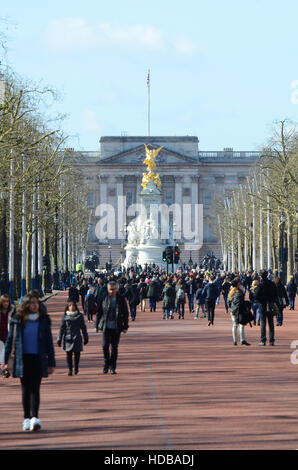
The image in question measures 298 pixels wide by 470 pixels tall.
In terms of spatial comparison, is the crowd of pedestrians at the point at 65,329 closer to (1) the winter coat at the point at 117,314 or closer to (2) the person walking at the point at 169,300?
(1) the winter coat at the point at 117,314

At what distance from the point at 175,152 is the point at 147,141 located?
524cm

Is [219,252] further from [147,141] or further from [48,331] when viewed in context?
[48,331]

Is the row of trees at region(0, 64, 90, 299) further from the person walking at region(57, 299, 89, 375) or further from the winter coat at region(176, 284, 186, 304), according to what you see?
the person walking at region(57, 299, 89, 375)

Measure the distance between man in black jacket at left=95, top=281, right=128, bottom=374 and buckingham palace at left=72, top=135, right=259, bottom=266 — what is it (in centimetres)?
15007

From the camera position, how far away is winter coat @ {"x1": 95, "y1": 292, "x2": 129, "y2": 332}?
21078 mm

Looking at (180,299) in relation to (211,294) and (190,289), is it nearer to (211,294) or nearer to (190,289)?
(211,294)

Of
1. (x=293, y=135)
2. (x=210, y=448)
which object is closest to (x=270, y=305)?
(x=210, y=448)

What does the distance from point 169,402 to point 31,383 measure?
336 centimetres

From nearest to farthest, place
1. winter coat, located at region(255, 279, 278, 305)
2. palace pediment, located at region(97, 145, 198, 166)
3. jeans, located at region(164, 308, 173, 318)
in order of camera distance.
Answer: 1. winter coat, located at region(255, 279, 278, 305)
2. jeans, located at region(164, 308, 173, 318)
3. palace pediment, located at region(97, 145, 198, 166)

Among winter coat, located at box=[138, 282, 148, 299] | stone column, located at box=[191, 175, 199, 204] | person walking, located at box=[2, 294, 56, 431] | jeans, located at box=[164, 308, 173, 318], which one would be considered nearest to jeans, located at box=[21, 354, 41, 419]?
person walking, located at box=[2, 294, 56, 431]

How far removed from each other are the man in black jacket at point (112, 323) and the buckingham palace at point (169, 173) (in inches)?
5908

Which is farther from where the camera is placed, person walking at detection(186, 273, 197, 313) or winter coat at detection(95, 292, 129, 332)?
person walking at detection(186, 273, 197, 313)

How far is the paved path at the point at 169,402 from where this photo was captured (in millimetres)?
12781

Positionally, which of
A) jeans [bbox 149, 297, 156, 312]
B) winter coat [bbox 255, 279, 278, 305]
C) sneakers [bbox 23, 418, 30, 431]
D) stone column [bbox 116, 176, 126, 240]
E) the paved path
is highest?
stone column [bbox 116, 176, 126, 240]
